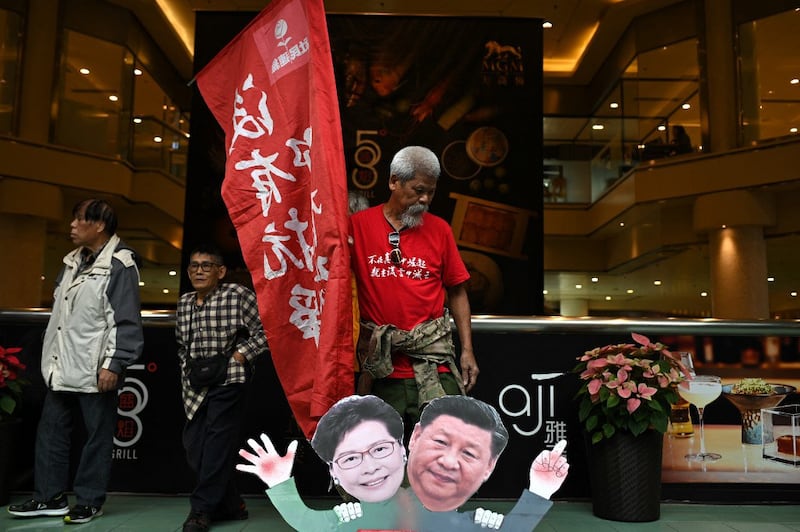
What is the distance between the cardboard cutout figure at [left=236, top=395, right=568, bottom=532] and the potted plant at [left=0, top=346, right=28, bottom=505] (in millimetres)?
1730

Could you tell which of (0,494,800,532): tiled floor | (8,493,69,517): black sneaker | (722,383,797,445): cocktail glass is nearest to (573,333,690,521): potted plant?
(0,494,800,532): tiled floor

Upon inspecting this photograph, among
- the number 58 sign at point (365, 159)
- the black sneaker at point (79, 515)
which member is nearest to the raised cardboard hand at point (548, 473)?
the black sneaker at point (79, 515)

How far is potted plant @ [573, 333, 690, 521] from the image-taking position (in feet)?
10.5

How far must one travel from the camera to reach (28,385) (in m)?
3.60

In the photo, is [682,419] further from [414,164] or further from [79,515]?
[79,515]

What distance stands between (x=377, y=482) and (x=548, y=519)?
144 cm

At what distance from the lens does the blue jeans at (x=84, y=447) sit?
305 cm

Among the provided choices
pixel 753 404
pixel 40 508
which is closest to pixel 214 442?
pixel 40 508

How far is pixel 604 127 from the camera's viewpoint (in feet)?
40.6

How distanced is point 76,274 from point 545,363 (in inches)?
91.0

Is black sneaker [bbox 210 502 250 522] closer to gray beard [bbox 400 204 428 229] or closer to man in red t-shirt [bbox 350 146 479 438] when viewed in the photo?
man in red t-shirt [bbox 350 146 479 438]

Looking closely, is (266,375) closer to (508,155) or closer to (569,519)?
(569,519)

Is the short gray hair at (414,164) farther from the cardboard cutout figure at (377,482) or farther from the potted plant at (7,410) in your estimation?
the potted plant at (7,410)

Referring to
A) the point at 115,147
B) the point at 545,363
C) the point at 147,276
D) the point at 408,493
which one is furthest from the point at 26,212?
the point at 408,493
